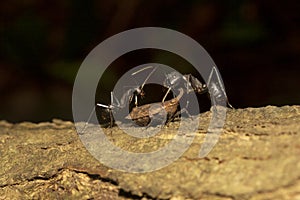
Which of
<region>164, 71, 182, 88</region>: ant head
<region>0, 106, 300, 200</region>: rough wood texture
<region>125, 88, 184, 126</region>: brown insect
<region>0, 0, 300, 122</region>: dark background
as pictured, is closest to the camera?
<region>0, 106, 300, 200</region>: rough wood texture

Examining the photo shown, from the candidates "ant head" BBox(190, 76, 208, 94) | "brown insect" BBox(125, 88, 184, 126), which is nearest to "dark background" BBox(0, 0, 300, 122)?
"ant head" BBox(190, 76, 208, 94)

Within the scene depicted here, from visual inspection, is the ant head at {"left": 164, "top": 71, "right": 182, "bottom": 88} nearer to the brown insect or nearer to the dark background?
the brown insect

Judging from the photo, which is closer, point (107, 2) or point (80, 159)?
point (80, 159)

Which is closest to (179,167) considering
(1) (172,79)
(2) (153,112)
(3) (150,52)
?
(2) (153,112)

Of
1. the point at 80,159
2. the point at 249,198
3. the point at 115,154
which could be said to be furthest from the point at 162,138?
the point at 249,198

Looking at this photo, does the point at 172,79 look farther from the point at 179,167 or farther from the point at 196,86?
the point at 179,167

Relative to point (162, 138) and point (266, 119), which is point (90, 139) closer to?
point (162, 138)

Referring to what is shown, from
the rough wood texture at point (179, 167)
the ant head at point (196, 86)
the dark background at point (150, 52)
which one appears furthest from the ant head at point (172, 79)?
the dark background at point (150, 52)
